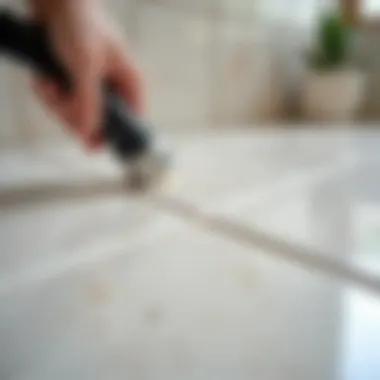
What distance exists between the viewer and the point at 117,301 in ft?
0.91

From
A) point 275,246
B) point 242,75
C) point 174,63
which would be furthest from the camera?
point 242,75

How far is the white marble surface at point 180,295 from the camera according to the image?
22 centimetres

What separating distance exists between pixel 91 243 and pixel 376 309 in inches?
7.7

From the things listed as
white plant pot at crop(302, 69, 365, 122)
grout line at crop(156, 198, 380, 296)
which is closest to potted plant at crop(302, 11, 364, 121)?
white plant pot at crop(302, 69, 365, 122)

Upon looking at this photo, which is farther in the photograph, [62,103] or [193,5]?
[193,5]

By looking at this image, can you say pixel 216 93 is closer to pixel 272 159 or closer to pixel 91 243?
pixel 272 159

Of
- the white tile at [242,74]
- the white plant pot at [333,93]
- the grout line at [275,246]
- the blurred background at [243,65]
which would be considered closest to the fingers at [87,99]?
the grout line at [275,246]

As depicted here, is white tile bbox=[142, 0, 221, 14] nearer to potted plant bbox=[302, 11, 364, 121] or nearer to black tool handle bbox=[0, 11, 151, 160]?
potted plant bbox=[302, 11, 364, 121]

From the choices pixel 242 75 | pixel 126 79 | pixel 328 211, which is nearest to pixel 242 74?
pixel 242 75

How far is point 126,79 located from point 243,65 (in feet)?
2.37

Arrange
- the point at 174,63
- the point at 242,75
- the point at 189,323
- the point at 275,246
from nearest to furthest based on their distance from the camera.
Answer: the point at 189,323, the point at 275,246, the point at 174,63, the point at 242,75

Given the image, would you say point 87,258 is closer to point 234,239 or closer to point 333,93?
point 234,239

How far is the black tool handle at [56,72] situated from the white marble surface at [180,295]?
61 mm

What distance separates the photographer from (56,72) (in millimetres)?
504
